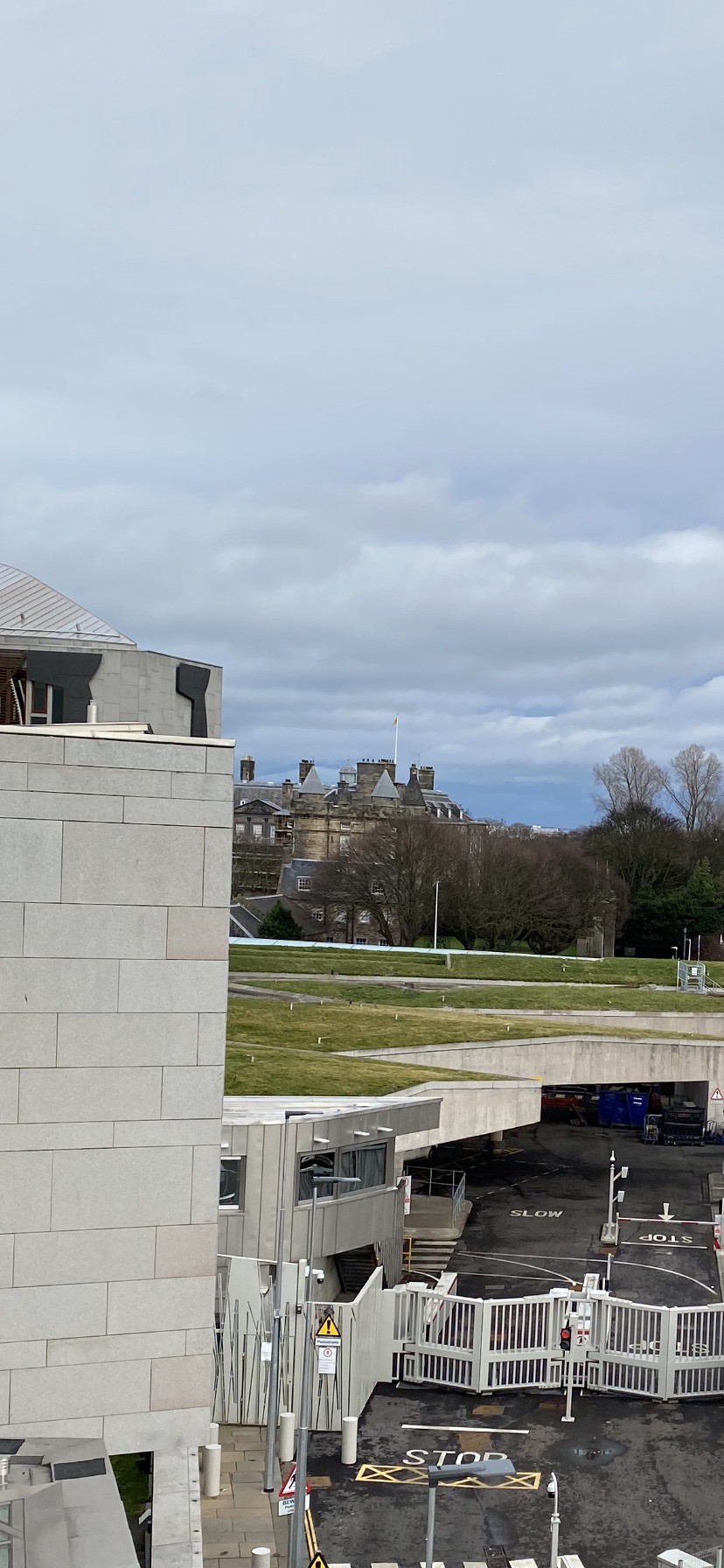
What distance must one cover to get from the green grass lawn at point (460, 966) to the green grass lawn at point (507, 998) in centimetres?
395

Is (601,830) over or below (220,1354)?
over

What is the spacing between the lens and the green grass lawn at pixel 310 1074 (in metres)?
37.3

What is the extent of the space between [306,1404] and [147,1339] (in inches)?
111

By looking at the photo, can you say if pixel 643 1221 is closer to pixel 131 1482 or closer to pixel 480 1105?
pixel 480 1105

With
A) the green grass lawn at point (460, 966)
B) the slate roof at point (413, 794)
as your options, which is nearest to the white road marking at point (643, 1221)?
the green grass lawn at point (460, 966)

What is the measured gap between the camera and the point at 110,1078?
1908cm

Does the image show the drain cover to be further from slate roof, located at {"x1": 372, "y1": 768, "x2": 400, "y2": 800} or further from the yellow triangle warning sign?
slate roof, located at {"x1": 372, "y1": 768, "x2": 400, "y2": 800}

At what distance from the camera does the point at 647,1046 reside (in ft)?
177

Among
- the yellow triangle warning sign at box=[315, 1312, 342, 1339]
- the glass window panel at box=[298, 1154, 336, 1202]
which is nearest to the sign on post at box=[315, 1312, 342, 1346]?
the yellow triangle warning sign at box=[315, 1312, 342, 1339]

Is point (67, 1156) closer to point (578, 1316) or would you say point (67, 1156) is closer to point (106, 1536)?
point (106, 1536)

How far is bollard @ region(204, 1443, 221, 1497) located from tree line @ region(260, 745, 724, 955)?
236ft

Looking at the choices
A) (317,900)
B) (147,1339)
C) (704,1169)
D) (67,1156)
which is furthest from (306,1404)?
(317,900)

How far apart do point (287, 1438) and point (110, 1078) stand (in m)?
10.3

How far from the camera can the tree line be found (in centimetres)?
9744
